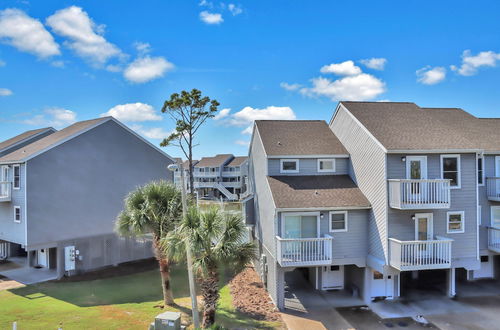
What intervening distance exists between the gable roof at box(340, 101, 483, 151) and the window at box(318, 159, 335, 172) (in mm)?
2815

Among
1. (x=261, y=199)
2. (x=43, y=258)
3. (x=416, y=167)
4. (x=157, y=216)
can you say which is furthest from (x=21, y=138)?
(x=416, y=167)

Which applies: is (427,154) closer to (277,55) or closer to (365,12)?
(365,12)

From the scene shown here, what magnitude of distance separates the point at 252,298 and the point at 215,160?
55.9 m

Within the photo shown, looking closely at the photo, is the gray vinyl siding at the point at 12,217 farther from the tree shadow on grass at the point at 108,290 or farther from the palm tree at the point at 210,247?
the palm tree at the point at 210,247

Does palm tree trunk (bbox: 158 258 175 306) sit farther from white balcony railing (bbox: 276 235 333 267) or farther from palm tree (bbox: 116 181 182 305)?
white balcony railing (bbox: 276 235 333 267)

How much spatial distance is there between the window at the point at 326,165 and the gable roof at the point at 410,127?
9.24 feet

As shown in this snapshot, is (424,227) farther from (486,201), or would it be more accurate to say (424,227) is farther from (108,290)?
(108,290)

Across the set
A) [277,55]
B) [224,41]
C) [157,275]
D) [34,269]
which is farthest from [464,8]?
[34,269]

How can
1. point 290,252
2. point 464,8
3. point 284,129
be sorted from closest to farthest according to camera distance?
point 290,252 → point 464,8 → point 284,129

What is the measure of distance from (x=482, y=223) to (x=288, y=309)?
11925mm

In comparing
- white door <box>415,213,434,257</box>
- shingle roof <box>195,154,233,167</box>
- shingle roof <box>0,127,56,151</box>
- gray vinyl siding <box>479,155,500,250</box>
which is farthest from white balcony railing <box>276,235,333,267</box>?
shingle roof <box>195,154,233,167</box>

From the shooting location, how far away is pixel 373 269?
15.2 m

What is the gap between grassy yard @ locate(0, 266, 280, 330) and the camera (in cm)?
1306

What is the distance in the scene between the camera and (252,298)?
52.6ft
